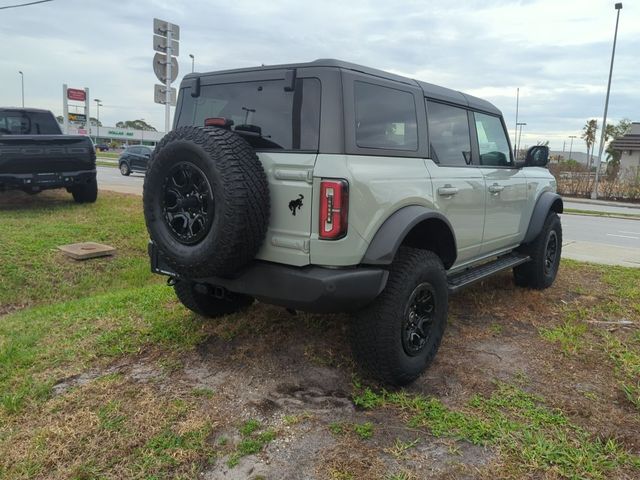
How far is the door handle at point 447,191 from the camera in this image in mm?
3633

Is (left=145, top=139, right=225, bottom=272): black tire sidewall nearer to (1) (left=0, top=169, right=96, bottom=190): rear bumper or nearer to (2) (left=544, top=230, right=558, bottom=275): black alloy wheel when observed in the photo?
(2) (left=544, top=230, right=558, bottom=275): black alloy wheel

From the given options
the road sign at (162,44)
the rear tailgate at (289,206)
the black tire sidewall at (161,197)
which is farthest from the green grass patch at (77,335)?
the road sign at (162,44)

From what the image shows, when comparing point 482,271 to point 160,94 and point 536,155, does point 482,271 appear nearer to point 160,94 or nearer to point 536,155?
point 536,155

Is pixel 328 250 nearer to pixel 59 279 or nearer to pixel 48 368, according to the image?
pixel 48 368

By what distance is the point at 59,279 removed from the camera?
249 inches

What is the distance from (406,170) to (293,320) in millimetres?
1681

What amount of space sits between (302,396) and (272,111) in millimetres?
1780

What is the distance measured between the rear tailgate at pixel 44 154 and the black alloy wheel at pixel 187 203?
609cm

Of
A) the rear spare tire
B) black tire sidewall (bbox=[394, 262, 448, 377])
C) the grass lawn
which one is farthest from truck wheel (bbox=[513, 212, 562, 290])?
the rear spare tire

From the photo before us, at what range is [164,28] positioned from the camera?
10891 mm

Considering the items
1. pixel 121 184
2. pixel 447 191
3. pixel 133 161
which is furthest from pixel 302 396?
pixel 133 161

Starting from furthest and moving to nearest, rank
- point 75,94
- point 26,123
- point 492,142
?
point 75,94 < point 26,123 < point 492,142

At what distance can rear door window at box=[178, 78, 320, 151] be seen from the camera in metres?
3.04

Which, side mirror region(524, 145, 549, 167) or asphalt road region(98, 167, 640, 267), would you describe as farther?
asphalt road region(98, 167, 640, 267)
